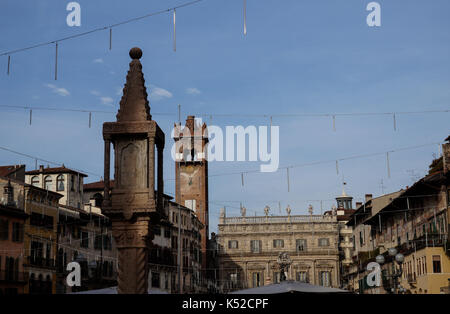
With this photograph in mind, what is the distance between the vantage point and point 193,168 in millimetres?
112750

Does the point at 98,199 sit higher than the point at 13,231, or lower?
higher

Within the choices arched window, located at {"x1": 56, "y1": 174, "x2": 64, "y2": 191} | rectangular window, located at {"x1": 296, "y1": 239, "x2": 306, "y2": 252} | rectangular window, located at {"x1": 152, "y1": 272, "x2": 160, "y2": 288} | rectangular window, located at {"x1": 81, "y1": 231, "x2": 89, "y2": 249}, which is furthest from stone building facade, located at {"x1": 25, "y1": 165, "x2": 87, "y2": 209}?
rectangular window, located at {"x1": 296, "y1": 239, "x2": 306, "y2": 252}

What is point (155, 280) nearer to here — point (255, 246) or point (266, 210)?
point (255, 246)

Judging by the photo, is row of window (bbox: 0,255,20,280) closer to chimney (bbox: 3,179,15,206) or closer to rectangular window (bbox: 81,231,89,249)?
chimney (bbox: 3,179,15,206)

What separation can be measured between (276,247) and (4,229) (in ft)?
212

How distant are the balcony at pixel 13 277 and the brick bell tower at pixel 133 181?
1498 inches

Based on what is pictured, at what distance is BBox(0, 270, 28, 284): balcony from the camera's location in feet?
179

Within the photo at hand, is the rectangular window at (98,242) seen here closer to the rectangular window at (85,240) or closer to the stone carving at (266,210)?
the rectangular window at (85,240)

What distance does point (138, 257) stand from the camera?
1872cm

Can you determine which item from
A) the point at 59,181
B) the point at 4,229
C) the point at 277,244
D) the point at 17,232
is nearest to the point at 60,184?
the point at 59,181
